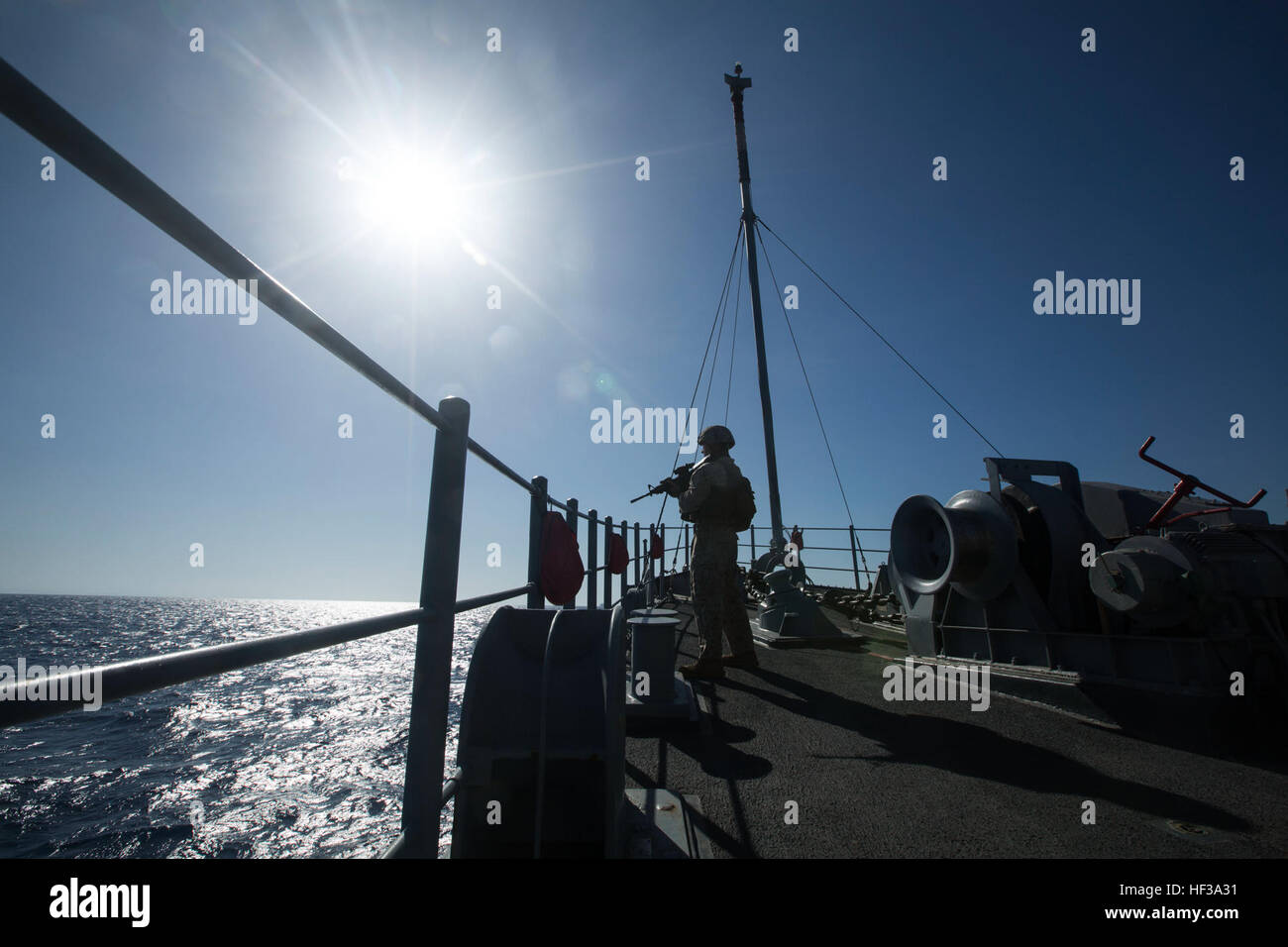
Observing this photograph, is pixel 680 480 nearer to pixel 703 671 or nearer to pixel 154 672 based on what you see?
pixel 703 671

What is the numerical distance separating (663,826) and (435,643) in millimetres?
1257

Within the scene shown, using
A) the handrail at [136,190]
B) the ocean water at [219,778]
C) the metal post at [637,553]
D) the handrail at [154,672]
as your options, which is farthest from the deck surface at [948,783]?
the metal post at [637,553]

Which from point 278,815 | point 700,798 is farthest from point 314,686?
point 700,798

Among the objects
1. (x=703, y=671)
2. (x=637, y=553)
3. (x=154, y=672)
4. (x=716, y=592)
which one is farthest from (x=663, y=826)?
(x=637, y=553)

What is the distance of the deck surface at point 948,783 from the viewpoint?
2.11 metres

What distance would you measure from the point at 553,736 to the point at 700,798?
45.6 inches

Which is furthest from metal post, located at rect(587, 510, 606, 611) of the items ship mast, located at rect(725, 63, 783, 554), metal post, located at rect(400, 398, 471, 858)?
ship mast, located at rect(725, 63, 783, 554)

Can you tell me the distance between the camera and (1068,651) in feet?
12.6

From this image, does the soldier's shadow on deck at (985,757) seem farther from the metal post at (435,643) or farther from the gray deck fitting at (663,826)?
the metal post at (435,643)

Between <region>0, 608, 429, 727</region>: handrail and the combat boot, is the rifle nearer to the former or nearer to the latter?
the combat boot

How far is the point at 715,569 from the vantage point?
15.3 ft

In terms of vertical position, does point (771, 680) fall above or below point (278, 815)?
above
